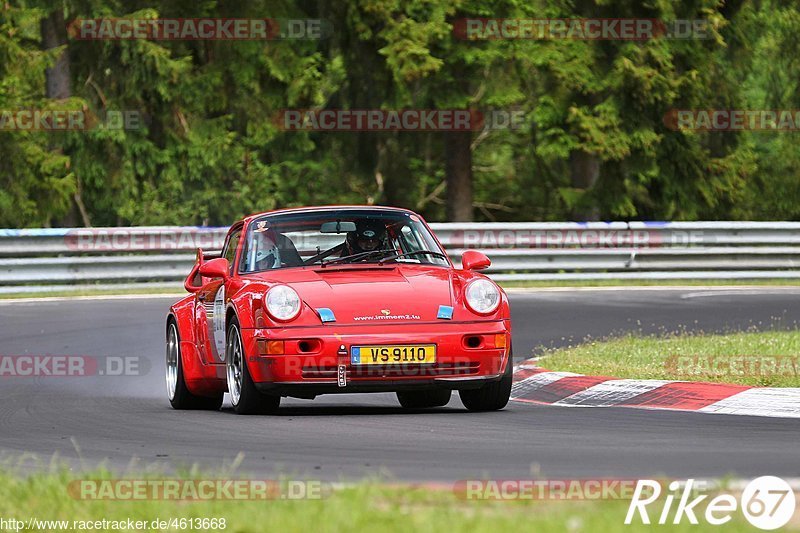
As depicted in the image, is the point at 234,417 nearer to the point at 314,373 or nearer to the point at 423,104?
→ the point at 314,373

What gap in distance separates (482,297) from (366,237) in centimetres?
132

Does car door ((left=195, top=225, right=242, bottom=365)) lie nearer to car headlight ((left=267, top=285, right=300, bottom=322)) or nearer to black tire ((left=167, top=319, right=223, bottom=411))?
black tire ((left=167, top=319, right=223, bottom=411))

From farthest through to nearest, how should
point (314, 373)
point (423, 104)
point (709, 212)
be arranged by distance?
point (709, 212) → point (423, 104) → point (314, 373)

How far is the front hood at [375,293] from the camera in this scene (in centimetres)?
1004

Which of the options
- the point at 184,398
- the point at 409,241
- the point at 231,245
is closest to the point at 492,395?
the point at 409,241

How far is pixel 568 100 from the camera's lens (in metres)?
32.6

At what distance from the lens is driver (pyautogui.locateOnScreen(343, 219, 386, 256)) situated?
1125cm

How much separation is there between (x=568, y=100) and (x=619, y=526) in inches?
1093

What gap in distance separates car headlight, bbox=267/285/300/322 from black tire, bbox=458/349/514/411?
1373 millimetres

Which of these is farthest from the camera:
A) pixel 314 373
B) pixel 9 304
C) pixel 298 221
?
pixel 9 304

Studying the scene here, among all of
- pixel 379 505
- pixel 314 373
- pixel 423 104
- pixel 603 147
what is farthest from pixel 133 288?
pixel 379 505

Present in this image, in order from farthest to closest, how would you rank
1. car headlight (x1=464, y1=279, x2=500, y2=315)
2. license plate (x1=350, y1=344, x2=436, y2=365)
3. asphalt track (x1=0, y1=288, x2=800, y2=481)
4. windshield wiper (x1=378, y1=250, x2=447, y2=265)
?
windshield wiper (x1=378, y1=250, x2=447, y2=265) → car headlight (x1=464, y1=279, x2=500, y2=315) → license plate (x1=350, y1=344, x2=436, y2=365) → asphalt track (x1=0, y1=288, x2=800, y2=481)

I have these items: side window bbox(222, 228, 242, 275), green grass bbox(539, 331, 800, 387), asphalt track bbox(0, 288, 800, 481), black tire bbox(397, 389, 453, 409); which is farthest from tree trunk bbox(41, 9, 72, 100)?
black tire bbox(397, 389, 453, 409)

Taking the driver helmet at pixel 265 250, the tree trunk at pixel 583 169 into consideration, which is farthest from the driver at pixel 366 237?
the tree trunk at pixel 583 169
